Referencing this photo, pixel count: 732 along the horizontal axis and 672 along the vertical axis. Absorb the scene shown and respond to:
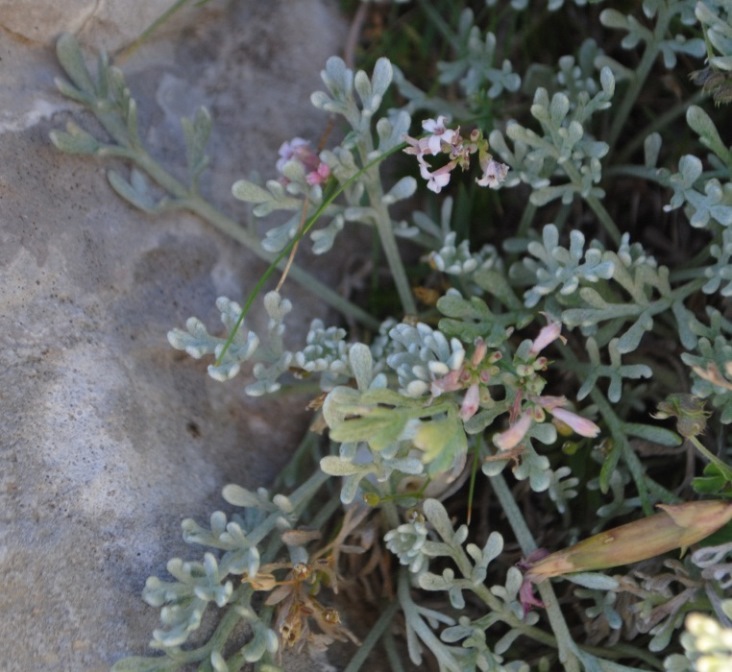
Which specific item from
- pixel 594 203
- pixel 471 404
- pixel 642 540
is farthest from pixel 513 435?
pixel 594 203

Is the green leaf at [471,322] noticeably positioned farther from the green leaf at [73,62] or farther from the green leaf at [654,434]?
the green leaf at [73,62]

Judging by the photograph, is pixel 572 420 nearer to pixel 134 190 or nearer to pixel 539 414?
pixel 539 414

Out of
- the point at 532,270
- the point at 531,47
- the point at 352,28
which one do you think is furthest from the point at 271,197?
the point at 531,47

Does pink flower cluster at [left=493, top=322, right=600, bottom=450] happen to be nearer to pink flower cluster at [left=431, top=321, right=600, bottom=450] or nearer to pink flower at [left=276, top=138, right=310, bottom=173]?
pink flower cluster at [left=431, top=321, right=600, bottom=450]

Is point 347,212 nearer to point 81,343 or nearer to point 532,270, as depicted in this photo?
point 532,270

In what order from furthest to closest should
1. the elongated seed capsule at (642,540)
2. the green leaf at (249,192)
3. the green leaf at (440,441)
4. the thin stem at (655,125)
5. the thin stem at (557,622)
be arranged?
the thin stem at (655,125) < the green leaf at (249,192) < the thin stem at (557,622) < the elongated seed capsule at (642,540) < the green leaf at (440,441)

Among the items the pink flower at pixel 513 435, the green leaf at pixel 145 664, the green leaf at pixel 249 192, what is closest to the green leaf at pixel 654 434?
the pink flower at pixel 513 435

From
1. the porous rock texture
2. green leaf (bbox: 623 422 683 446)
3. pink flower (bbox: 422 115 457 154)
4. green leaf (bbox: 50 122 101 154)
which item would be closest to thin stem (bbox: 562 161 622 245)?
pink flower (bbox: 422 115 457 154)
